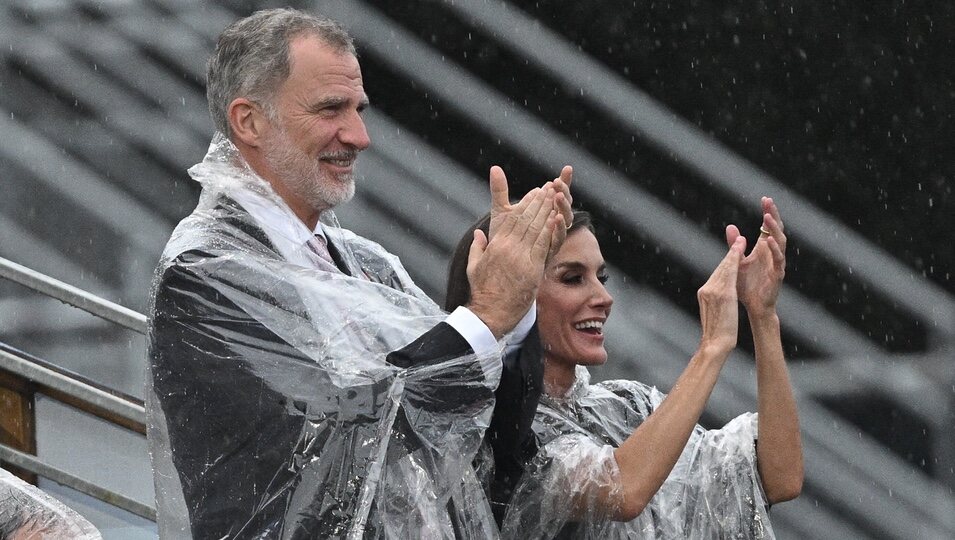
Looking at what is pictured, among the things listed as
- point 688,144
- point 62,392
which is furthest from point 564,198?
point 688,144

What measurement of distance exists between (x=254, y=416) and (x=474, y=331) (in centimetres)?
24

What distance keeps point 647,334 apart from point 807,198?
705mm

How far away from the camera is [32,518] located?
1366mm

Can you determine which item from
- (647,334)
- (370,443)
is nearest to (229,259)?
(370,443)

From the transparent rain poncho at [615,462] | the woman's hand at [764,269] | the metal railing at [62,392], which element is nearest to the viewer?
the transparent rain poncho at [615,462]

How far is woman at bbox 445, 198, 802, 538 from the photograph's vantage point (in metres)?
1.79

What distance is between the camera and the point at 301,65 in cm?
173

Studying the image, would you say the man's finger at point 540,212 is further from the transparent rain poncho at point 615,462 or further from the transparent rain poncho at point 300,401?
the transparent rain poncho at point 615,462

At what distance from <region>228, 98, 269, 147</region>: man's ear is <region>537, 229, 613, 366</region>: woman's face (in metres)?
0.46

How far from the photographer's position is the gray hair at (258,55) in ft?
5.64

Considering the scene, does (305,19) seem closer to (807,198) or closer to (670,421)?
(670,421)

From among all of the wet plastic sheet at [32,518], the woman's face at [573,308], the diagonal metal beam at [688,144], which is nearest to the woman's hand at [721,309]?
the woman's face at [573,308]

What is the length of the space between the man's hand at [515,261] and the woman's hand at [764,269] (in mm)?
415

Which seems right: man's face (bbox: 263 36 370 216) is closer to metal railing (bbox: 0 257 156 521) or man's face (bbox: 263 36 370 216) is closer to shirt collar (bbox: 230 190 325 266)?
shirt collar (bbox: 230 190 325 266)
